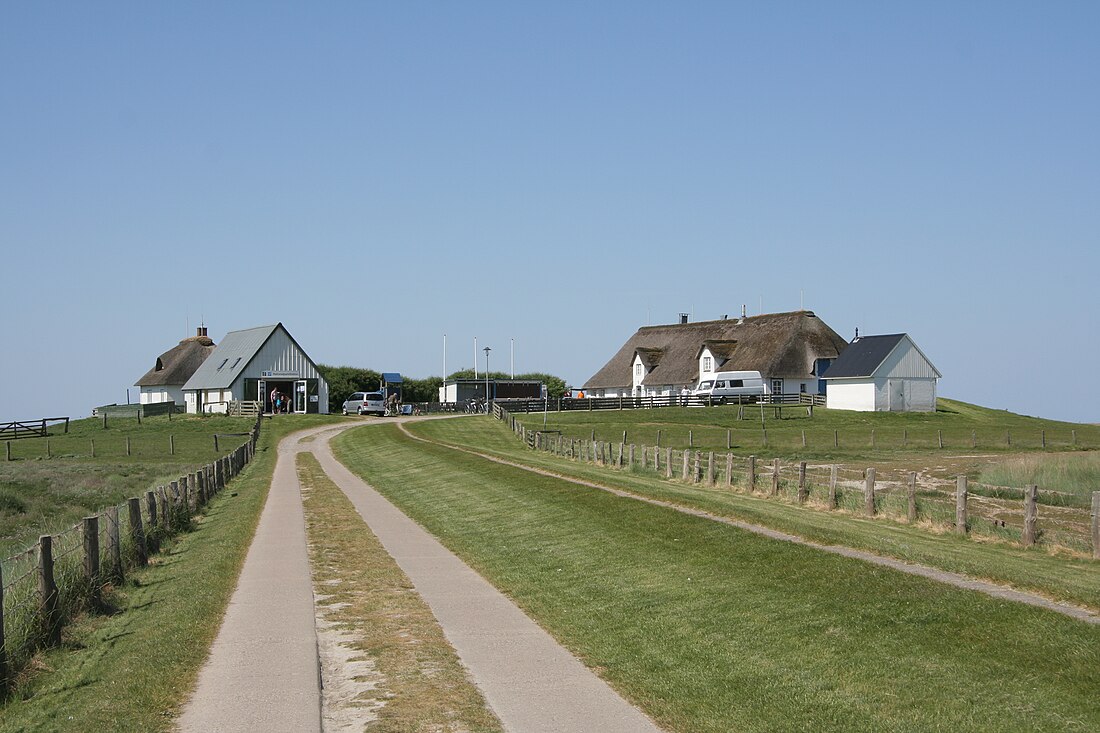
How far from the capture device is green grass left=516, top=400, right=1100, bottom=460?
55.8m

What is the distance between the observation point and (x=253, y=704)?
9.41 m

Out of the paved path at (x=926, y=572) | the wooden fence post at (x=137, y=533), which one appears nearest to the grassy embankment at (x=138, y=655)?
the wooden fence post at (x=137, y=533)

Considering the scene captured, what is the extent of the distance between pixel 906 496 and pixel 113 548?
19.2 meters

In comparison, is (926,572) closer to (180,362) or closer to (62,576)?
(62,576)

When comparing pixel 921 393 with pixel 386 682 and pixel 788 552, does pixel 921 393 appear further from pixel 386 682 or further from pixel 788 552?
pixel 386 682

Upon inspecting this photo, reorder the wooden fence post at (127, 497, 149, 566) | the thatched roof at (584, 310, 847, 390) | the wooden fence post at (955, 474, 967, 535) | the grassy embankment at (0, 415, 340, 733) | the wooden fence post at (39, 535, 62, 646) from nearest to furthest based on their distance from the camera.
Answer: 1. the grassy embankment at (0, 415, 340, 733)
2. the wooden fence post at (39, 535, 62, 646)
3. the wooden fence post at (127, 497, 149, 566)
4. the wooden fence post at (955, 474, 967, 535)
5. the thatched roof at (584, 310, 847, 390)

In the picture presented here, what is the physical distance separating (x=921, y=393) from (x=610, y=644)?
7569 cm

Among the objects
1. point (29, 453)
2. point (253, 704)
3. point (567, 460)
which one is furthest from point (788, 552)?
point (29, 453)

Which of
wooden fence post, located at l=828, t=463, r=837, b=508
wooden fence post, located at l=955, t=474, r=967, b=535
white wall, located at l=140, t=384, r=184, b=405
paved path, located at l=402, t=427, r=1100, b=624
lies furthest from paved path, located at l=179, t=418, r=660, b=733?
white wall, located at l=140, t=384, r=184, b=405

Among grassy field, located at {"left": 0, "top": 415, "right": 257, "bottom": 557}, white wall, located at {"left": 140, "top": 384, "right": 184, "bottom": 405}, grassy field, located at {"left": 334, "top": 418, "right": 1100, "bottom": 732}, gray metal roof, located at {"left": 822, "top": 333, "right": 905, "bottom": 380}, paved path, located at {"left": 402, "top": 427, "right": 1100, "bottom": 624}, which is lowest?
grassy field, located at {"left": 0, "top": 415, "right": 257, "bottom": 557}

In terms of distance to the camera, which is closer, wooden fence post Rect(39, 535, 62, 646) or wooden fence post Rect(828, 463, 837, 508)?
wooden fence post Rect(39, 535, 62, 646)

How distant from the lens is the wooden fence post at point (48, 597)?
1218 cm

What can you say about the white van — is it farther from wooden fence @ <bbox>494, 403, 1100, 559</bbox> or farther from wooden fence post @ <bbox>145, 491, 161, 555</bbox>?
wooden fence post @ <bbox>145, 491, 161, 555</bbox>

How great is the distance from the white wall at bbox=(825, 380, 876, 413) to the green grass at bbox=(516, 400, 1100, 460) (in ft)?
6.48
